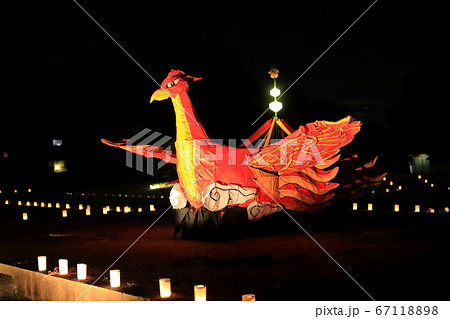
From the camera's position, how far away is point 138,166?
28.0 meters

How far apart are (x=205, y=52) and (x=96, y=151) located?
7179 millimetres

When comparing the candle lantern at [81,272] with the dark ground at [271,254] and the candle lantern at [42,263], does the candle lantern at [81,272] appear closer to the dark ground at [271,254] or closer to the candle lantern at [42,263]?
the dark ground at [271,254]

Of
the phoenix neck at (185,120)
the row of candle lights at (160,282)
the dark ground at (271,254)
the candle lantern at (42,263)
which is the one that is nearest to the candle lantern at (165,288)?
the row of candle lights at (160,282)

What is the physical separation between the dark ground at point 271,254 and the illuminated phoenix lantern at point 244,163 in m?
0.62

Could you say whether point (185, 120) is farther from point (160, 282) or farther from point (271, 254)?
point (160, 282)

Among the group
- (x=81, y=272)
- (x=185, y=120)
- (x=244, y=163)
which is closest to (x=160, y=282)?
(x=81, y=272)

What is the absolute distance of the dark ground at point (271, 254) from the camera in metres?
6.15

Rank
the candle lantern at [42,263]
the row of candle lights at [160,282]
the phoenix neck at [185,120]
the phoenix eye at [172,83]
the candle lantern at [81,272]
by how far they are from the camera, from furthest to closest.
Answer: the phoenix neck at [185,120] → the phoenix eye at [172,83] → the candle lantern at [42,263] → the candle lantern at [81,272] → the row of candle lights at [160,282]

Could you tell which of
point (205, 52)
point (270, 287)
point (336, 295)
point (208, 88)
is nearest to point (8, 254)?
point (270, 287)

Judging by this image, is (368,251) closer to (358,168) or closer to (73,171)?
(358,168)

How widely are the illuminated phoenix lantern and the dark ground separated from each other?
2.03ft

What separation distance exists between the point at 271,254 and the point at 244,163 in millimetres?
2284

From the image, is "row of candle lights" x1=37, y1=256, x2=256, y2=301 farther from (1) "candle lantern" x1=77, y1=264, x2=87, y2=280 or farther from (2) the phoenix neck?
(2) the phoenix neck

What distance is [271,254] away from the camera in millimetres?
8297
